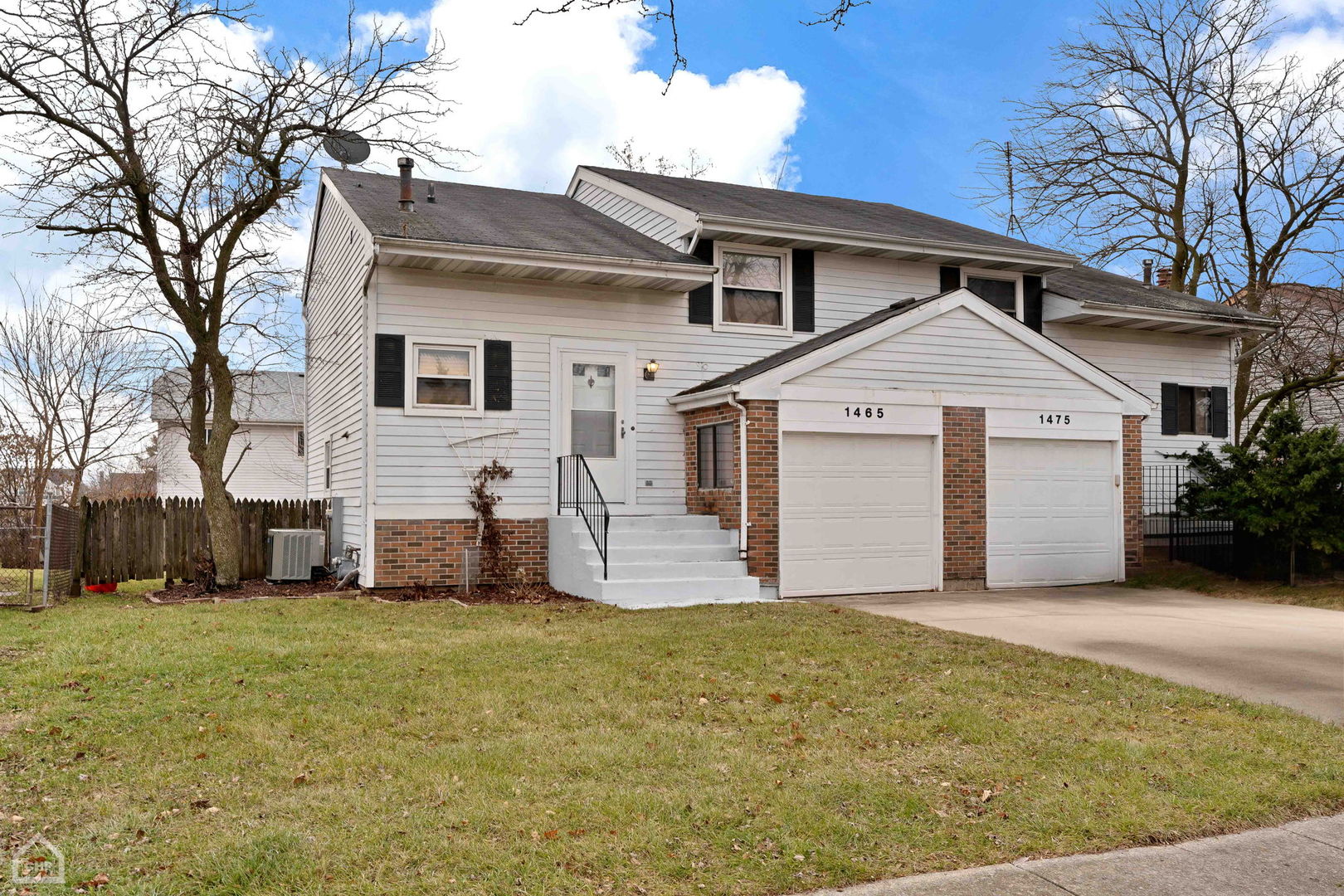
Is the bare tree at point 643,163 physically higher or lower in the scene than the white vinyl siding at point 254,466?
higher

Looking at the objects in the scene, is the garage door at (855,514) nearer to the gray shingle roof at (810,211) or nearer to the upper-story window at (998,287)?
the gray shingle roof at (810,211)

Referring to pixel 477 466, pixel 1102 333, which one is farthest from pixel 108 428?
pixel 1102 333

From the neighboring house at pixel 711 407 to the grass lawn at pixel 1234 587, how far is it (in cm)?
50

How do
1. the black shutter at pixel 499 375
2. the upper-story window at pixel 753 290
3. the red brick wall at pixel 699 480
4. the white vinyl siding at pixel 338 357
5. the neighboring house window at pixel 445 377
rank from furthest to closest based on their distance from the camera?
the upper-story window at pixel 753 290 → the white vinyl siding at pixel 338 357 → the black shutter at pixel 499 375 → the neighboring house window at pixel 445 377 → the red brick wall at pixel 699 480

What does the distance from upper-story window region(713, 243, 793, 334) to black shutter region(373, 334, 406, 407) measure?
14.7 feet

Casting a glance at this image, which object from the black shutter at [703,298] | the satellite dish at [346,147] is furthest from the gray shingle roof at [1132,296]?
the satellite dish at [346,147]

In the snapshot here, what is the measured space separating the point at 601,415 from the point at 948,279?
6.19 m

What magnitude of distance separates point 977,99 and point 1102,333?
10230 mm

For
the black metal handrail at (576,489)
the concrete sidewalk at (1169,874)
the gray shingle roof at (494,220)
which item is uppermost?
the gray shingle roof at (494,220)

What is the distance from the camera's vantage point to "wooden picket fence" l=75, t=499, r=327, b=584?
13.7m

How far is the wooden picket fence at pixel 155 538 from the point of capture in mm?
13680

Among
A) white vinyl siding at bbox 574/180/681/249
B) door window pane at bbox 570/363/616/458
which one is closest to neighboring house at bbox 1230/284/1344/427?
white vinyl siding at bbox 574/180/681/249

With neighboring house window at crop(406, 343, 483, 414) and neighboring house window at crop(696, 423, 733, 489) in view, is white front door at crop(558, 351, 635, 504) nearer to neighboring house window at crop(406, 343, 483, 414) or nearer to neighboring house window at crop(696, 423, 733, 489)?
neighboring house window at crop(696, 423, 733, 489)

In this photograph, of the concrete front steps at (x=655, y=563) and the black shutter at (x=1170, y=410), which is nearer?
the concrete front steps at (x=655, y=563)
